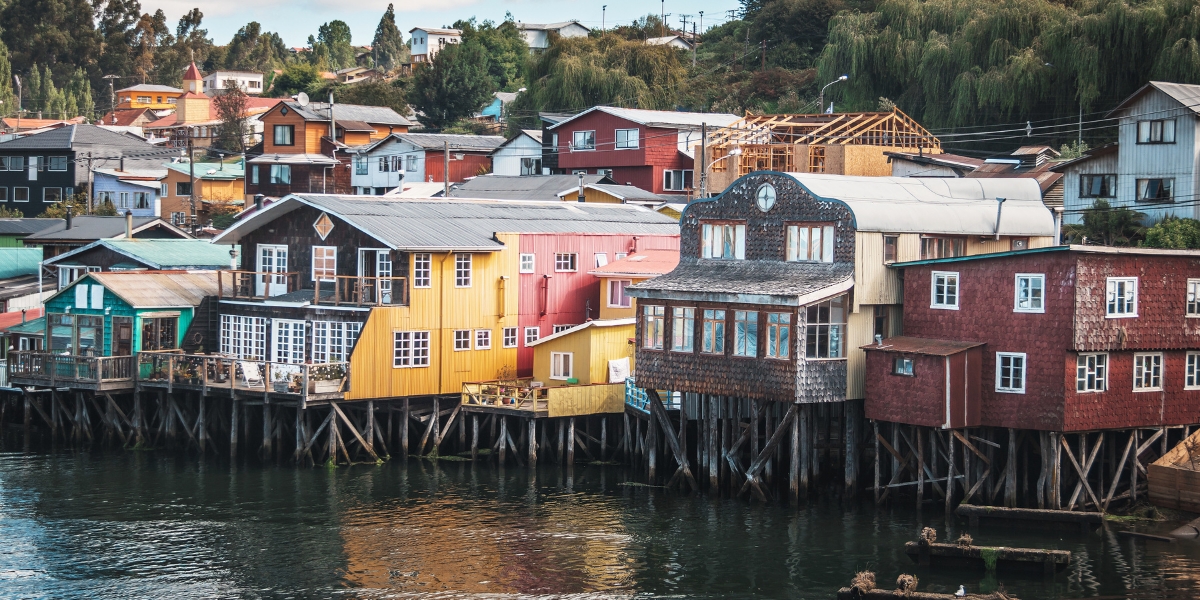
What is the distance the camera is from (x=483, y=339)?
5378 cm

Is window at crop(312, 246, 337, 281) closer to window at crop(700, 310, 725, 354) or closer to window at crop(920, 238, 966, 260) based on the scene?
window at crop(700, 310, 725, 354)

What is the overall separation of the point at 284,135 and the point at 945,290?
68.6m

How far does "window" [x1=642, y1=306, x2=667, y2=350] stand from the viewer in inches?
1811

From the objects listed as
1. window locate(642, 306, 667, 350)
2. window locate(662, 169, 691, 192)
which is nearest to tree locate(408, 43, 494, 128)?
window locate(662, 169, 691, 192)

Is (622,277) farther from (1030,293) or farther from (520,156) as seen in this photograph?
(520,156)

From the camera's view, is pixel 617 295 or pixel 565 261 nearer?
pixel 617 295

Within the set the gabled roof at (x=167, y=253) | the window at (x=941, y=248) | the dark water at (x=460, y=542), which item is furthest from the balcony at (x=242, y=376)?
the window at (x=941, y=248)

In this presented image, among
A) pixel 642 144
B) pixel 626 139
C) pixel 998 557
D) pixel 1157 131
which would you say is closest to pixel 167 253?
pixel 642 144

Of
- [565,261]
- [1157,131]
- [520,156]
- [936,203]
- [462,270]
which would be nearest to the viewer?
[936,203]

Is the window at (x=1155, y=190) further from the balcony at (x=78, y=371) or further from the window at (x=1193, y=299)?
the balcony at (x=78, y=371)

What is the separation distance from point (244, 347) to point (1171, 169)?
34580 millimetres

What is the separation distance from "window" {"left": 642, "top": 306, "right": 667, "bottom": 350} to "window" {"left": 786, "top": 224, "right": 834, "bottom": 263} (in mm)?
4240

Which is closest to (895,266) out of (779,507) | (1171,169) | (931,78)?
(779,507)

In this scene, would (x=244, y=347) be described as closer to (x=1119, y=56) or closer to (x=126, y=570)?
(x=126, y=570)
